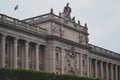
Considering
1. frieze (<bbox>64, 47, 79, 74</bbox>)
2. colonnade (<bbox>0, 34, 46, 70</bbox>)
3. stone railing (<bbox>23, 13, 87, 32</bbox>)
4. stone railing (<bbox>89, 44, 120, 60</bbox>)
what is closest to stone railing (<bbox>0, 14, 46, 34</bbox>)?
colonnade (<bbox>0, 34, 46, 70</bbox>)

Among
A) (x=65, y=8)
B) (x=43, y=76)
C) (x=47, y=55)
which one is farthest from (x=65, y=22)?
(x=43, y=76)

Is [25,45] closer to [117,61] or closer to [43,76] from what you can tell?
[43,76]

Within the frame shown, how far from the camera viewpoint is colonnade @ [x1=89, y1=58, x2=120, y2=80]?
4055 inches

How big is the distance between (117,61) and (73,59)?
29.8 meters

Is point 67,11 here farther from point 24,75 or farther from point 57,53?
point 24,75

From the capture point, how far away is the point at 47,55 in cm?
8206

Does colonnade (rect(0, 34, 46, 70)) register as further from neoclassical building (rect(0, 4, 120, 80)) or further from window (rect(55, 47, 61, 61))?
window (rect(55, 47, 61, 61))

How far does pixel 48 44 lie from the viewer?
82.2m

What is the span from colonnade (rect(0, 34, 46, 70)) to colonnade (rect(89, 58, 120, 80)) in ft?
73.9

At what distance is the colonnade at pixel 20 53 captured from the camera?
70.9m

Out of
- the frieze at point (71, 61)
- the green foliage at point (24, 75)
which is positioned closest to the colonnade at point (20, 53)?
the frieze at point (71, 61)

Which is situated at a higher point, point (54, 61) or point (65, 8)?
point (65, 8)

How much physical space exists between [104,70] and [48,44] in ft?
101

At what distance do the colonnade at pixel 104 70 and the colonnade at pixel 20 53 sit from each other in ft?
73.9
